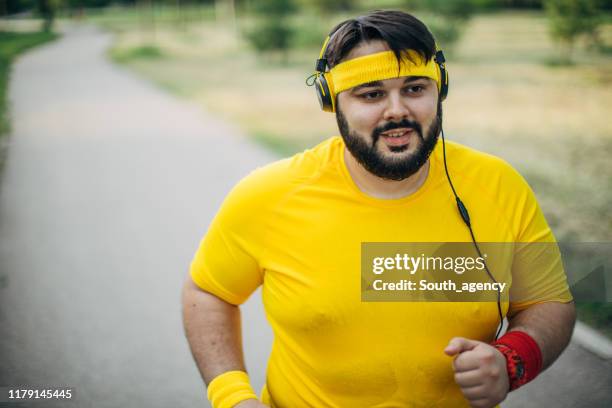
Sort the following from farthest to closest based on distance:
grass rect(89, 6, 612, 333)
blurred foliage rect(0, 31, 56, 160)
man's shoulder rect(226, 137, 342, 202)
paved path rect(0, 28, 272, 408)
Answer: blurred foliage rect(0, 31, 56, 160)
grass rect(89, 6, 612, 333)
paved path rect(0, 28, 272, 408)
man's shoulder rect(226, 137, 342, 202)

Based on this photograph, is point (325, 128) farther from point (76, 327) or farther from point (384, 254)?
point (384, 254)

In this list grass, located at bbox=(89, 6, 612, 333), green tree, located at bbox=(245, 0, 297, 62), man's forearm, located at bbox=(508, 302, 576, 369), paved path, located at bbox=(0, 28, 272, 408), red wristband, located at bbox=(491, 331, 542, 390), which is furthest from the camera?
green tree, located at bbox=(245, 0, 297, 62)

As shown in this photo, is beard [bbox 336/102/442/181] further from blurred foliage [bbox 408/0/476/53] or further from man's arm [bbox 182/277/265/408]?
blurred foliage [bbox 408/0/476/53]

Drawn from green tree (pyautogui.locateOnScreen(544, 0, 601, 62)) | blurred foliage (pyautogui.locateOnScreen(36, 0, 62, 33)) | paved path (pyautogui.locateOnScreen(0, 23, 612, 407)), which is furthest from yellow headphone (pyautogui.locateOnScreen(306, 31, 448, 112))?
green tree (pyautogui.locateOnScreen(544, 0, 601, 62))

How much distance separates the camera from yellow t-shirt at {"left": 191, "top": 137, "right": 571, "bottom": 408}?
1.76 metres

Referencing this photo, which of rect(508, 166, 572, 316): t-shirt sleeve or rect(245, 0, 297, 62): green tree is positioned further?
rect(245, 0, 297, 62): green tree

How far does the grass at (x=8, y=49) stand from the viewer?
864 cm

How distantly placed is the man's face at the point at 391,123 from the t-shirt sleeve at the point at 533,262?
15.0 inches

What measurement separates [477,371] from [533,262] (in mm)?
464

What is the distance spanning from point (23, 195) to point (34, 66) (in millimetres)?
7734

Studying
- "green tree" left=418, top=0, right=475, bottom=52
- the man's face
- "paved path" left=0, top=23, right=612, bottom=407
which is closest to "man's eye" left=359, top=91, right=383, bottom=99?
the man's face

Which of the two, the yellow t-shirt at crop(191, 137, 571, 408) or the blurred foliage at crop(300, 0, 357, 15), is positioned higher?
the blurred foliage at crop(300, 0, 357, 15)

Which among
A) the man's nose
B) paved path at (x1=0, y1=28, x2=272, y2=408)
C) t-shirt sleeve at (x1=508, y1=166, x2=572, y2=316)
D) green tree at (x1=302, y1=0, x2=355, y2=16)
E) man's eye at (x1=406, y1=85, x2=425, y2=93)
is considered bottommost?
paved path at (x1=0, y1=28, x2=272, y2=408)

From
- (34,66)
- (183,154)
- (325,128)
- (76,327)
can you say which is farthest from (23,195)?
(34,66)
